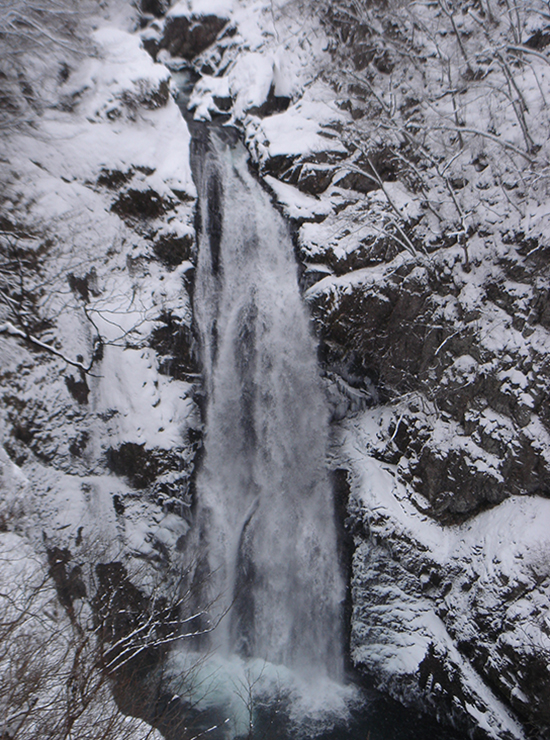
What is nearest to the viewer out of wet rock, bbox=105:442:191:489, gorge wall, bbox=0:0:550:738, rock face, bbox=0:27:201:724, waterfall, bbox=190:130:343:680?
gorge wall, bbox=0:0:550:738

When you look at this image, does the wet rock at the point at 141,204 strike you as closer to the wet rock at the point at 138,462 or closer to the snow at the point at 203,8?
the wet rock at the point at 138,462

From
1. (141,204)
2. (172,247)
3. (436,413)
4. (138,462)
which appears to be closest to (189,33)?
(141,204)

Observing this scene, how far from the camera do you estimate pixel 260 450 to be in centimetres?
1108

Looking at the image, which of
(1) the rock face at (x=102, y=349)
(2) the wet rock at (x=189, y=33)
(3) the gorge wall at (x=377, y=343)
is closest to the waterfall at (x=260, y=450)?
(3) the gorge wall at (x=377, y=343)

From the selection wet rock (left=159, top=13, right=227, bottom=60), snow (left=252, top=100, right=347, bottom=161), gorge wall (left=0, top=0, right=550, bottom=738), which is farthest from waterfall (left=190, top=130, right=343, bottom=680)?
wet rock (left=159, top=13, right=227, bottom=60)

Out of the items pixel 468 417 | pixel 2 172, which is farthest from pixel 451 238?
pixel 2 172

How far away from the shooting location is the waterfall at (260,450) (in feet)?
33.0

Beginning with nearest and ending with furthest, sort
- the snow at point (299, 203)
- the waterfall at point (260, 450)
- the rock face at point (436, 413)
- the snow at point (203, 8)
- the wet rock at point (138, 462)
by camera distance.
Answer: the rock face at point (436, 413) → the waterfall at point (260, 450) → the wet rock at point (138, 462) → the snow at point (299, 203) → the snow at point (203, 8)

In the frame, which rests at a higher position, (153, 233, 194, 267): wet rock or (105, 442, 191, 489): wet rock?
(153, 233, 194, 267): wet rock

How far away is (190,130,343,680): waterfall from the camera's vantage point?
33.0 ft

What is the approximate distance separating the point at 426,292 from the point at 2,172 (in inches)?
403

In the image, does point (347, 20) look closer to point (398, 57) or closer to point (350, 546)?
point (398, 57)

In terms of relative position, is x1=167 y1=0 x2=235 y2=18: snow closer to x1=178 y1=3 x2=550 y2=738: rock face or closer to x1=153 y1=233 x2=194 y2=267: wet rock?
x1=178 y1=3 x2=550 y2=738: rock face

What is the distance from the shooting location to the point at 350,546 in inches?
409
